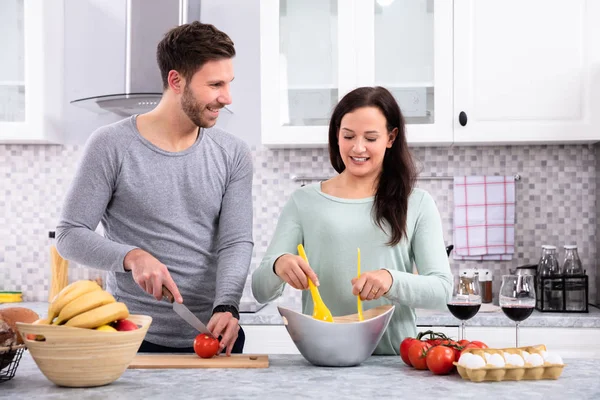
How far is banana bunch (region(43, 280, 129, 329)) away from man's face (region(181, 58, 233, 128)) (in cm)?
69

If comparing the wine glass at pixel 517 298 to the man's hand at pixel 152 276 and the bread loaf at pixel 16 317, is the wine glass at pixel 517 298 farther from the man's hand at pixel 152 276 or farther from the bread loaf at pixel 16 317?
the bread loaf at pixel 16 317

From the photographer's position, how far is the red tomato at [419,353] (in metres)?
1.55

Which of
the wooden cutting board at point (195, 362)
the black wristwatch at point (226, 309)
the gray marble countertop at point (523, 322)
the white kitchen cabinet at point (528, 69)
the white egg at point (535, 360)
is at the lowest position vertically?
the gray marble countertop at point (523, 322)

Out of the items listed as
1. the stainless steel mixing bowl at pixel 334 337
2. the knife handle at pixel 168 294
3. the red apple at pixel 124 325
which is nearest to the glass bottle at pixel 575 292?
the stainless steel mixing bowl at pixel 334 337

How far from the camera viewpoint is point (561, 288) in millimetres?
3084

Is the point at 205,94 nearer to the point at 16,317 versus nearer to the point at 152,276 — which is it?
the point at 152,276

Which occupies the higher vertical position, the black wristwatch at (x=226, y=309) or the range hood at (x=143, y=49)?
the range hood at (x=143, y=49)

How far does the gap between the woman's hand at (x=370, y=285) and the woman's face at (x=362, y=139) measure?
14.1 inches

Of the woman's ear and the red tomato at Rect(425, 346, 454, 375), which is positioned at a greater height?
the woman's ear

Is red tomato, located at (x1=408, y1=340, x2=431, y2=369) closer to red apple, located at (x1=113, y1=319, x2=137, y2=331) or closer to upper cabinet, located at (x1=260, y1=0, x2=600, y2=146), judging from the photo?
red apple, located at (x1=113, y1=319, x2=137, y2=331)

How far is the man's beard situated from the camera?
199 centimetres

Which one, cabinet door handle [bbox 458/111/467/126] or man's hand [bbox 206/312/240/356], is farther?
cabinet door handle [bbox 458/111/467/126]

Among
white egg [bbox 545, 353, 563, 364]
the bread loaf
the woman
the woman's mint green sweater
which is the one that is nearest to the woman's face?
the woman

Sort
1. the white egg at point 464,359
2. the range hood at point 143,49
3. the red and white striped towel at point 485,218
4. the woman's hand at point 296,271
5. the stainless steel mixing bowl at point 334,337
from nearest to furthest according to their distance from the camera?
the white egg at point 464,359, the stainless steel mixing bowl at point 334,337, the woman's hand at point 296,271, the range hood at point 143,49, the red and white striped towel at point 485,218
